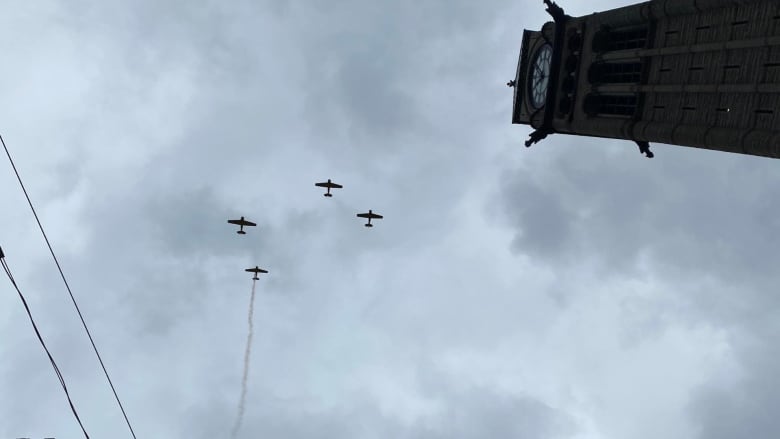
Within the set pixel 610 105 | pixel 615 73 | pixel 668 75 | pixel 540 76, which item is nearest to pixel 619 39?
pixel 615 73

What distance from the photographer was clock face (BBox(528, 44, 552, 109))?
260 ft

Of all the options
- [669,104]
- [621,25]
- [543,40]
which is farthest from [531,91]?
[669,104]

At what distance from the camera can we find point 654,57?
202 ft

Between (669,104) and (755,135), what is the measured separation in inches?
447

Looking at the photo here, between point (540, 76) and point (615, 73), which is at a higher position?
point (540, 76)

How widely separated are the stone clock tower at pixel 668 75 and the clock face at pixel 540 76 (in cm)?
15

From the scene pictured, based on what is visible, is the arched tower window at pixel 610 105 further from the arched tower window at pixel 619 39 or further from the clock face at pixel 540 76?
the clock face at pixel 540 76

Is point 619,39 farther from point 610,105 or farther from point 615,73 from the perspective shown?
point 610,105

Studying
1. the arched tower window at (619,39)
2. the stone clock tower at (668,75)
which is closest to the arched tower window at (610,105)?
the stone clock tower at (668,75)

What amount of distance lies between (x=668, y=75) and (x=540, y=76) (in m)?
23.6

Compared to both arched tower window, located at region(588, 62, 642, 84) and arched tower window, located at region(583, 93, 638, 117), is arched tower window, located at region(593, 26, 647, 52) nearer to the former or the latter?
arched tower window, located at region(588, 62, 642, 84)

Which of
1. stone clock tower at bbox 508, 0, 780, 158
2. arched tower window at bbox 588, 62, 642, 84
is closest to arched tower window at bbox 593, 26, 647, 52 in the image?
stone clock tower at bbox 508, 0, 780, 158

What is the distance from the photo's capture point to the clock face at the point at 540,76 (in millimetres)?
79188

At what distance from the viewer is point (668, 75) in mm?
59531
